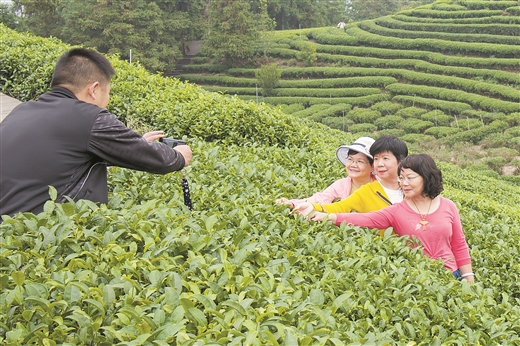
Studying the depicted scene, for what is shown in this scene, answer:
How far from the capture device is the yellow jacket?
3156mm

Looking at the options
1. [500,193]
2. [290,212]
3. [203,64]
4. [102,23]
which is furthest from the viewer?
[203,64]

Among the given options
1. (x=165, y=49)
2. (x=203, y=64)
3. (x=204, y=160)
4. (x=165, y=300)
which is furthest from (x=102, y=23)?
(x=165, y=300)

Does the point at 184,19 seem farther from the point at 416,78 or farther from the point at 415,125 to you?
the point at 415,125

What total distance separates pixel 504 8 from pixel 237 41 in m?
18.4

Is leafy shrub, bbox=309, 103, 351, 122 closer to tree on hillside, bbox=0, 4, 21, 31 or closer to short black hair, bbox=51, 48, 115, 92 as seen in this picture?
tree on hillside, bbox=0, 4, 21, 31

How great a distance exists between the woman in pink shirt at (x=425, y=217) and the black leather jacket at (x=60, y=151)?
123 centimetres

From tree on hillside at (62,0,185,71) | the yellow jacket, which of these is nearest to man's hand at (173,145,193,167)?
the yellow jacket

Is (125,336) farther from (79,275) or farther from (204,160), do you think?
(204,160)

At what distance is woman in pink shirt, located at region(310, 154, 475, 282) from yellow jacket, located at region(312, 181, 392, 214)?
175mm

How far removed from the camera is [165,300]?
1.54m

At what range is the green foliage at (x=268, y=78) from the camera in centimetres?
3184

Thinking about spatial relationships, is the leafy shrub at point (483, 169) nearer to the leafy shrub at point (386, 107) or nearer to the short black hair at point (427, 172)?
the leafy shrub at point (386, 107)

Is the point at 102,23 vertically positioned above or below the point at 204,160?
above

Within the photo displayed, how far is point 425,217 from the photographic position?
296 cm
